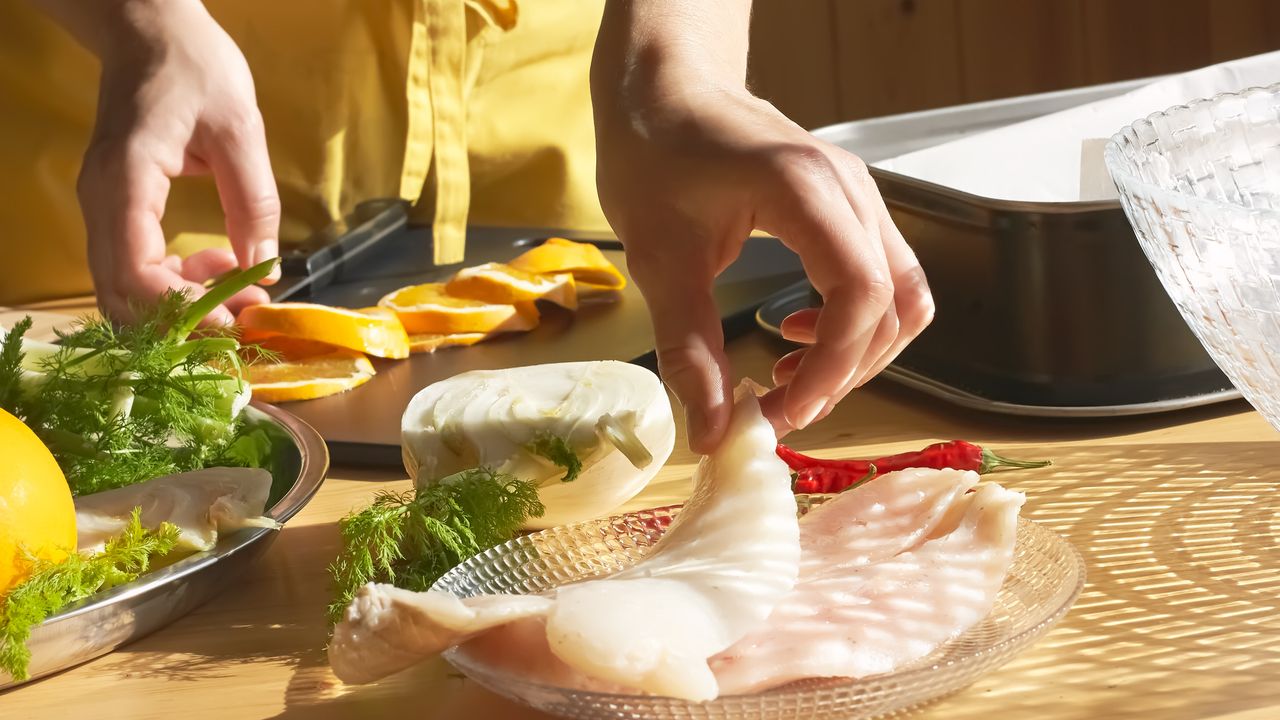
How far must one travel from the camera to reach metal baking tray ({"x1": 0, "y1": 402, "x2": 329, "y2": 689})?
2.58 feet

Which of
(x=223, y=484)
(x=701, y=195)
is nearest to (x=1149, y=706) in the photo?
(x=701, y=195)

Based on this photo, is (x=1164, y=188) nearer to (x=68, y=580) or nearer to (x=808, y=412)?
(x=808, y=412)

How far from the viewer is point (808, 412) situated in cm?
83

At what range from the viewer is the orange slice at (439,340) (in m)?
1.46

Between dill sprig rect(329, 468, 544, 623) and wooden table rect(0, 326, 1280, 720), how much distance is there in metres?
0.05

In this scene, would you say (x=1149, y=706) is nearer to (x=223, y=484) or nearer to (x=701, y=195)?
(x=701, y=195)

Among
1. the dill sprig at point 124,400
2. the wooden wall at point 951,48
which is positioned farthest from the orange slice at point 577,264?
the wooden wall at point 951,48

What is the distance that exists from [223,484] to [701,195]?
0.38m

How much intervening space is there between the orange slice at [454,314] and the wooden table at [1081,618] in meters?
0.37

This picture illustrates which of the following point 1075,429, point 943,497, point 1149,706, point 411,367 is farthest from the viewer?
point 411,367

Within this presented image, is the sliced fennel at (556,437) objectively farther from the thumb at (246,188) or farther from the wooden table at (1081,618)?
the thumb at (246,188)

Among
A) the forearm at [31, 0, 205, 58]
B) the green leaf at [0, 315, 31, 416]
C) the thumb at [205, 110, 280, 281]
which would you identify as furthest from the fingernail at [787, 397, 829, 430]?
the forearm at [31, 0, 205, 58]

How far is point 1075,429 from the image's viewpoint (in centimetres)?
111

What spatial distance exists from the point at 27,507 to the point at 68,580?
0.16 ft
